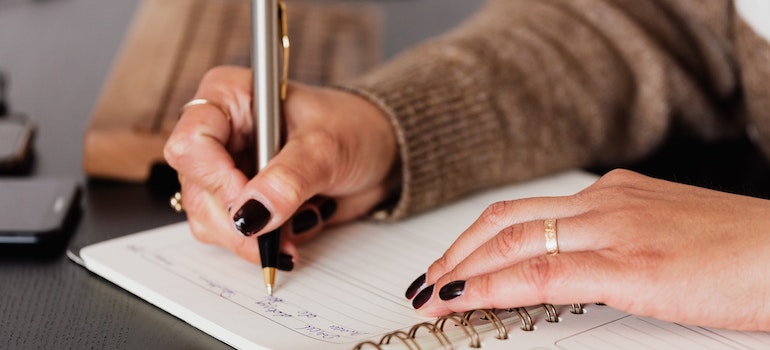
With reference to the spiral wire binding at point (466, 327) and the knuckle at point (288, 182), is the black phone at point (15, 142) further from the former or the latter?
the spiral wire binding at point (466, 327)

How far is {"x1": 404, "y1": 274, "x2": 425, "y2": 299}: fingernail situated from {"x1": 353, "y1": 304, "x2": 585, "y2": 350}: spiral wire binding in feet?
0.15

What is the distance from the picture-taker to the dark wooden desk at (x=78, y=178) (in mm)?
692

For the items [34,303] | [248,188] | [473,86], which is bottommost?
[34,303]

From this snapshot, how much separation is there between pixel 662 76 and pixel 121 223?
0.63 m

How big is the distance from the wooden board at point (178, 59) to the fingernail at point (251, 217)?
0.94 ft

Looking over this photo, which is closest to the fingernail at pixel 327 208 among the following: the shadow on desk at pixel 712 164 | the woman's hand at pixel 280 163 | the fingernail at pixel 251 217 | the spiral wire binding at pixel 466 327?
the woman's hand at pixel 280 163

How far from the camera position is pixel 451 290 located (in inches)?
26.1

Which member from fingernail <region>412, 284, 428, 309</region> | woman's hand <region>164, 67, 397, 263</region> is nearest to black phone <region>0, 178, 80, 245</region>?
woman's hand <region>164, 67, 397, 263</region>

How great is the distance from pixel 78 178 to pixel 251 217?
351 mm

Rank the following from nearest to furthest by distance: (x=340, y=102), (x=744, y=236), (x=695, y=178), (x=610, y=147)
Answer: (x=744, y=236) → (x=340, y=102) → (x=695, y=178) → (x=610, y=147)

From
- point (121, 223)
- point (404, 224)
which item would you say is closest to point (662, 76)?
point (404, 224)

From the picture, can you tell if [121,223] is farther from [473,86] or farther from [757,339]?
[757,339]

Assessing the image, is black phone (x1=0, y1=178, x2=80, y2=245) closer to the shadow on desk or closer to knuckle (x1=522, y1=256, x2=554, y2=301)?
knuckle (x1=522, y1=256, x2=554, y2=301)

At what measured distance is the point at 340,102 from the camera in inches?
35.1
